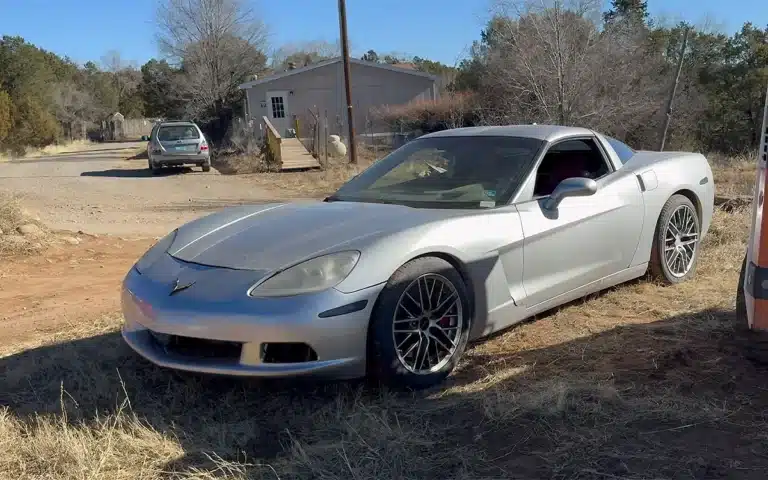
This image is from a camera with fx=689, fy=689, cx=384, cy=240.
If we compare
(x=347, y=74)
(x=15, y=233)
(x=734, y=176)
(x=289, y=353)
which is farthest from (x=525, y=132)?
(x=347, y=74)

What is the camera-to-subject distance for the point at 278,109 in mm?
33844

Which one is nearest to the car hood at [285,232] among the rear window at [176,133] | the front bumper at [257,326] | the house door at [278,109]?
the front bumper at [257,326]

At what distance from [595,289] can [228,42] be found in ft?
115

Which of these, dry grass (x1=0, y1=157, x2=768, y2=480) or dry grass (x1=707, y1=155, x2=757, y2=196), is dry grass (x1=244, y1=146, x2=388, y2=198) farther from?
dry grass (x1=0, y1=157, x2=768, y2=480)

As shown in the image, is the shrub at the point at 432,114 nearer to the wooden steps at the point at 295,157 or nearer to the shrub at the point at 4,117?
the wooden steps at the point at 295,157

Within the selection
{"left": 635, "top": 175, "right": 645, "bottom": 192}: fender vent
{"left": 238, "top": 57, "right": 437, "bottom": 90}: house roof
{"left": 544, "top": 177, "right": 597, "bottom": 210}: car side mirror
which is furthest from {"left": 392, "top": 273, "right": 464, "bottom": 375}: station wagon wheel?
{"left": 238, "top": 57, "right": 437, "bottom": 90}: house roof

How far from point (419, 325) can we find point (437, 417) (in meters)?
Answer: 0.50

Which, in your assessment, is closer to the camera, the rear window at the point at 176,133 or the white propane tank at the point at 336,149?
the rear window at the point at 176,133

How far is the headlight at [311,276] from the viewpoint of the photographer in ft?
10.5

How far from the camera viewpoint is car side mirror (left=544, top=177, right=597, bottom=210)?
416cm

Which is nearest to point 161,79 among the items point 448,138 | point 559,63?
point 559,63

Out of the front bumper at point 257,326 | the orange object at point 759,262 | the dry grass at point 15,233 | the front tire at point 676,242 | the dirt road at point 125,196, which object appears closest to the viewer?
the orange object at point 759,262

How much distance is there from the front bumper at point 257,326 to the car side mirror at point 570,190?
1463mm

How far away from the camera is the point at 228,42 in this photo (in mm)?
36562
